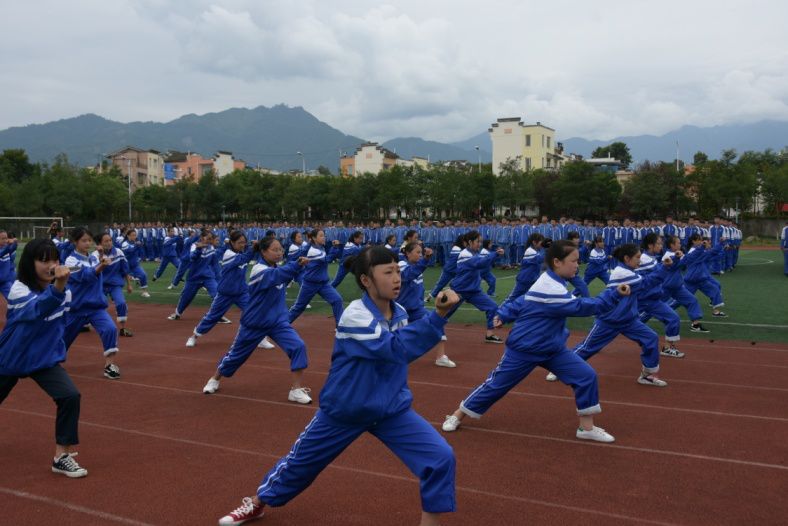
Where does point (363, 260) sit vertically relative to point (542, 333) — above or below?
above

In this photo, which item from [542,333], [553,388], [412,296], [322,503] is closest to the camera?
[322,503]

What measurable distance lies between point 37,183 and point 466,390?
2265 inches

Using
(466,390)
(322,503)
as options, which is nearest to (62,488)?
(322,503)

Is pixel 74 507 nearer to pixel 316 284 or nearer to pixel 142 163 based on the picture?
pixel 316 284

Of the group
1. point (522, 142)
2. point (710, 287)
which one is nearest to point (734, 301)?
point (710, 287)

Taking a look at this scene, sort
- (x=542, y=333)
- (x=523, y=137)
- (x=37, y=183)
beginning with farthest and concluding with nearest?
(x=523, y=137) < (x=37, y=183) < (x=542, y=333)

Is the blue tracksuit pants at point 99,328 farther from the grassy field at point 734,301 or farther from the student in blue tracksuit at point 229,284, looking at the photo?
the grassy field at point 734,301

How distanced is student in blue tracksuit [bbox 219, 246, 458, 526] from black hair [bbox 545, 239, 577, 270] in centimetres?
233

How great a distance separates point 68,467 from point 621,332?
586cm

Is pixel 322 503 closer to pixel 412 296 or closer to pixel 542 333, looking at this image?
pixel 542 333

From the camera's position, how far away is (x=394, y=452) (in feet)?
12.0

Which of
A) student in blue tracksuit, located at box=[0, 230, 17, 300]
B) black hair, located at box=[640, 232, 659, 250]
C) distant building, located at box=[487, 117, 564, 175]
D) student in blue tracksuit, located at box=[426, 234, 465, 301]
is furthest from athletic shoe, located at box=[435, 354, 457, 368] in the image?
distant building, located at box=[487, 117, 564, 175]

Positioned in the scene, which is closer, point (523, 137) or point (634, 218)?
point (634, 218)

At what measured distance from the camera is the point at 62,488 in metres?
4.79
